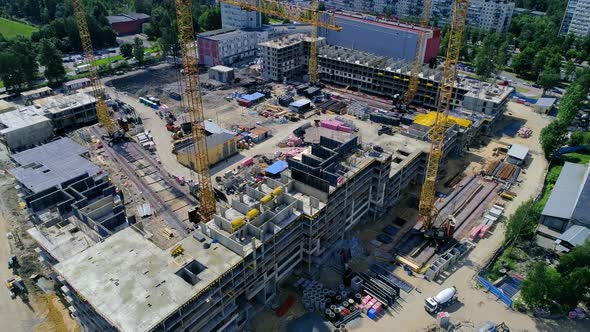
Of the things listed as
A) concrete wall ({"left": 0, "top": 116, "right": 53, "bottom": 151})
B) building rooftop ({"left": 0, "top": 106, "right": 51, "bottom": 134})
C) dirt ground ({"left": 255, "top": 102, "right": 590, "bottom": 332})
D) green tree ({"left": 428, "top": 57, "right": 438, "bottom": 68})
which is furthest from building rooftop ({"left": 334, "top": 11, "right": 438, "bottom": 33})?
concrete wall ({"left": 0, "top": 116, "right": 53, "bottom": 151})

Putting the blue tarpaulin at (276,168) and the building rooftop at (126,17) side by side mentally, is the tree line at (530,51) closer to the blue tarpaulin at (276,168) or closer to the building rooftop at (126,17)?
the blue tarpaulin at (276,168)

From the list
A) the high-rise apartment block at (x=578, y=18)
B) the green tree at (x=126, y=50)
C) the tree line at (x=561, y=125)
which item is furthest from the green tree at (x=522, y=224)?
the high-rise apartment block at (x=578, y=18)

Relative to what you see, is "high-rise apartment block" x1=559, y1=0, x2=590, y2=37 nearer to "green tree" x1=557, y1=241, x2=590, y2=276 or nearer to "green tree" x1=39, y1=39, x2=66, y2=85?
"green tree" x1=557, y1=241, x2=590, y2=276

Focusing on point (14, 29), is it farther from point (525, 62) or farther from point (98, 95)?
point (525, 62)

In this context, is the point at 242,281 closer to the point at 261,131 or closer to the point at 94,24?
the point at 261,131

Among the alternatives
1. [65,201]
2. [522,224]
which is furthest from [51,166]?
[522,224]

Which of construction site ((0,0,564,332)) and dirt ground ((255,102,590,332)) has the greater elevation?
construction site ((0,0,564,332))
